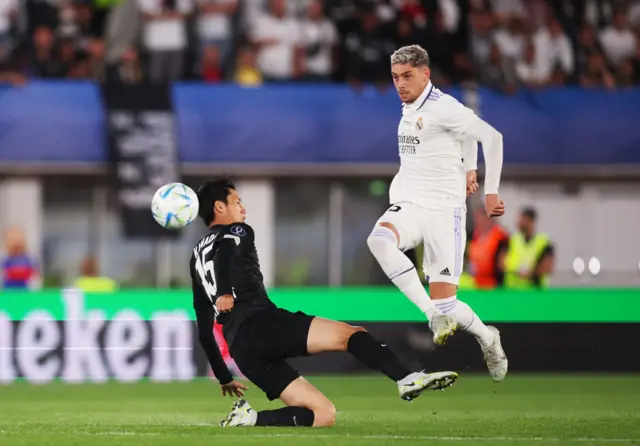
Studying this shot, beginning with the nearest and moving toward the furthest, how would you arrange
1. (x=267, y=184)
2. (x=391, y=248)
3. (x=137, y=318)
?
(x=391, y=248) < (x=137, y=318) < (x=267, y=184)

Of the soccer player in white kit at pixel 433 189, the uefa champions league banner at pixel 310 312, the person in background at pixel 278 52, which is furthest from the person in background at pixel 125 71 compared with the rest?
the soccer player in white kit at pixel 433 189

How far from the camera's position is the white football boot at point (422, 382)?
813 cm

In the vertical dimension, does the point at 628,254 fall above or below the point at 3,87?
below

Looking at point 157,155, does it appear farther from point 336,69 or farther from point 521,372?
point 521,372

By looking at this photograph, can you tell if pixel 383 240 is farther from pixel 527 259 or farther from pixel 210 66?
pixel 210 66

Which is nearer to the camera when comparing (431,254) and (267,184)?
(431,254)

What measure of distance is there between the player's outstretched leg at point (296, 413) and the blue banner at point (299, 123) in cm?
1050

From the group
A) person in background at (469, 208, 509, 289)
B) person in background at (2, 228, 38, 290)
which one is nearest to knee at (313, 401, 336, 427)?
person in background at (469, 208, 509, 289)

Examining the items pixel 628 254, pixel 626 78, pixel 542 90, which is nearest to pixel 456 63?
pixel 542 90

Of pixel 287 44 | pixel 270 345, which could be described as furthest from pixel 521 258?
pixel 270 345

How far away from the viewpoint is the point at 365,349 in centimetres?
843

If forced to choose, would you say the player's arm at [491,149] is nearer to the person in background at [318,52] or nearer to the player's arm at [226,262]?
the player's arm at [226,262]

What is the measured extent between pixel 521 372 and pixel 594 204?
7023mm

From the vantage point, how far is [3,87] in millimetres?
18531
